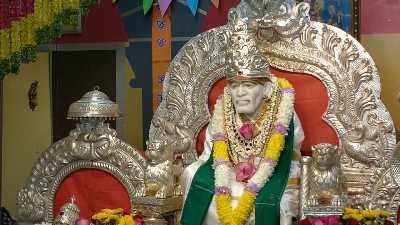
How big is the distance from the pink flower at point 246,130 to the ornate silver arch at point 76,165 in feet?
2.50

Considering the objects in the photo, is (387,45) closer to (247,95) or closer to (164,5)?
(247,95)

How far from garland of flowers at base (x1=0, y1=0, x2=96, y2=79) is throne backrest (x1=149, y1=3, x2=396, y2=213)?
77 centimetres

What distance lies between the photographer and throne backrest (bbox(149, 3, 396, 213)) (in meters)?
5.20

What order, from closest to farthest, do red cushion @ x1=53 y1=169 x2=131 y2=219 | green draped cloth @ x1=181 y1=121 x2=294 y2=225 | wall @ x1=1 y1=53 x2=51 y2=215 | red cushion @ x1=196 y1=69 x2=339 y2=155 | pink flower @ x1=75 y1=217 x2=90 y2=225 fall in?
green draped cloth @ x1=181 y1=121 x2=294 y2=225, pink flower @ x1=75 y1=217 x2=90 y2=225, red cushion @ x1=196 y1=69 x2=339 y2=155, red cushion @ x1=53 y1=169 x2=131 y2=219, wall @ x1=1 y1=53 x2=51 y2=215

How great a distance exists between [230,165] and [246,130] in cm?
22

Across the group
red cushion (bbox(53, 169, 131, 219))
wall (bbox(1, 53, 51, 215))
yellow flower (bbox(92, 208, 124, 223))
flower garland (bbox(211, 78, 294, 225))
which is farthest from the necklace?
wall (bbox(1, 53, 51, 215))

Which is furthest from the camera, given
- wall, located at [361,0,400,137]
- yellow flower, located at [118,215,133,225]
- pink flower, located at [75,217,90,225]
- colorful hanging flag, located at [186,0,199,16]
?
colorful hanging flag, located at [186,0,199,16]

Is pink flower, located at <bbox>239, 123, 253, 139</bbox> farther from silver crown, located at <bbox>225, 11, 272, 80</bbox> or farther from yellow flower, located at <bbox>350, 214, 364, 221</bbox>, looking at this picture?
yellow flower, located at <bbox>350, 214, 364, 221</bbox>

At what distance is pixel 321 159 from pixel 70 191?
182 centimetres

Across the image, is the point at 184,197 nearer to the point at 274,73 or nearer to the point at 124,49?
the point at 274,73

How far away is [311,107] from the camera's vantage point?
5438mm

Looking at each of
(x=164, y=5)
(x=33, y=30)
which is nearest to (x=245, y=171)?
(x=33, y=30)

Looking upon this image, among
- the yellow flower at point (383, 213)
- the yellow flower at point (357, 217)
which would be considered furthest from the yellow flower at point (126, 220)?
the yellow flower at point (383, 213)

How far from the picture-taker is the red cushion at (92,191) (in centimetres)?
564
